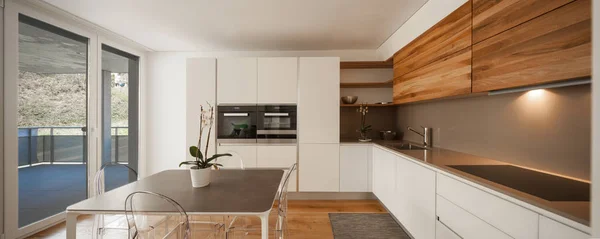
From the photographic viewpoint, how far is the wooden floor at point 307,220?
2719 mm

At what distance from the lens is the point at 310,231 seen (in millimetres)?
2807

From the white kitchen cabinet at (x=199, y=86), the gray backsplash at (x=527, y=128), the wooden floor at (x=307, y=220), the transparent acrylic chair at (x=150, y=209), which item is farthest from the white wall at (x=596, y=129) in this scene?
the white kitchen cabinet at (x=199, y=86)

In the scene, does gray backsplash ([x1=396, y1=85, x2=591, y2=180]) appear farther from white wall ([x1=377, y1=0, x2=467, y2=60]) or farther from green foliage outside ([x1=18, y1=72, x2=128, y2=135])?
green foliage outside ([x1=18, y1=72, x2=128, y2=135])

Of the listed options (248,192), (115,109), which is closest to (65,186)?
(115,109)

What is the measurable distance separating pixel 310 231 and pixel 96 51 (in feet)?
11.9

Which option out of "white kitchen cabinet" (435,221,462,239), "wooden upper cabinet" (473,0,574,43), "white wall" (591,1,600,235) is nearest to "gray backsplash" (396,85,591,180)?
"wooden upper cabinet" (473,0,574,43)

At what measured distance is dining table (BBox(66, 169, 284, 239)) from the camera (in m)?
1.39

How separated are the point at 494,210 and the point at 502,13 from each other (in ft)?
3.88

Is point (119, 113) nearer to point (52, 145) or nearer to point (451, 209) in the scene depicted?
point (52, 145)

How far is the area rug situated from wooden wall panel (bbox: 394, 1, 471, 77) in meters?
1.78

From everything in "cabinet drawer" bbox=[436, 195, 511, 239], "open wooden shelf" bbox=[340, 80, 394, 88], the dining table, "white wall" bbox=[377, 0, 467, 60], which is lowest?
"cabinet drawer" bbox=[436, 195, 511, 239]

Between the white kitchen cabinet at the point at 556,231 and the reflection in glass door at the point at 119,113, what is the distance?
4.54m

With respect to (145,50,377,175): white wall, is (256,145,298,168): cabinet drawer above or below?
below

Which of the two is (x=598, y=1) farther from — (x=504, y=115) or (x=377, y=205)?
(x=377, y=205)
